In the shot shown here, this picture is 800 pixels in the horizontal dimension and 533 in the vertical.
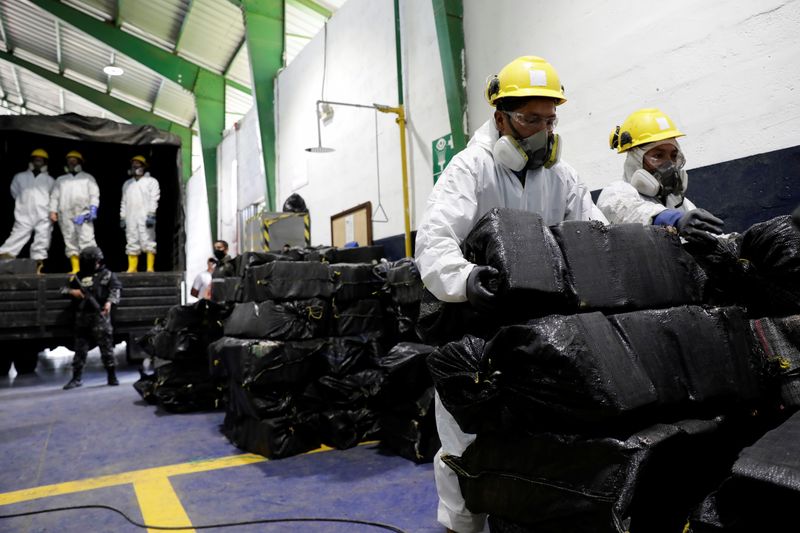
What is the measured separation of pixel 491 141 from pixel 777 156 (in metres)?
1.98

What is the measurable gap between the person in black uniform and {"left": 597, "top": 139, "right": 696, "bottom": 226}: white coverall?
6.25m

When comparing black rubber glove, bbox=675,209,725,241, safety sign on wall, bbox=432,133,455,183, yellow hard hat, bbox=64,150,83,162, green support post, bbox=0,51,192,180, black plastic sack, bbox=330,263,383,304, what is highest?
green support post, bbox=0,51,192,180

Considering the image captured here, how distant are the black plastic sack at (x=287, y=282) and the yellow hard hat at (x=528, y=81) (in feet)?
7.50

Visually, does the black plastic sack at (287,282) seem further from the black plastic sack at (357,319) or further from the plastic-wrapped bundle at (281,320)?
the black plastic sack at (357,319)

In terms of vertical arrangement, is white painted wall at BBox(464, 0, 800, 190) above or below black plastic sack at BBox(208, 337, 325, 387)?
above

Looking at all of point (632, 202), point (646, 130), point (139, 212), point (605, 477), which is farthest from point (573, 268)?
point (139, 212)

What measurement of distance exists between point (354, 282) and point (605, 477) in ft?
9.86

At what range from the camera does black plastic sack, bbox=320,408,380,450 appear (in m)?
3.88

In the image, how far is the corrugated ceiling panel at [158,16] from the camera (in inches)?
441

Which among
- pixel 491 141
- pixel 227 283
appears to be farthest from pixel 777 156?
pixel 227 283

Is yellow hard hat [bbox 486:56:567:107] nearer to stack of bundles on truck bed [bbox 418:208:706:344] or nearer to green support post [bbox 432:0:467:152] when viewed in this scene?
stack of bundles on truck bed [bbox 418:208:706:344]

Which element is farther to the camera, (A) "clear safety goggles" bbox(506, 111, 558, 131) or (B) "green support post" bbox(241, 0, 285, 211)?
(B) "green support post" bbox(241, 0, 285, 211)

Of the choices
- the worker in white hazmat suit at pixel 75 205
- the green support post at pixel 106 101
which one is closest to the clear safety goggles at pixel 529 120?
the worker in white hazmat suit at pixel 75 205

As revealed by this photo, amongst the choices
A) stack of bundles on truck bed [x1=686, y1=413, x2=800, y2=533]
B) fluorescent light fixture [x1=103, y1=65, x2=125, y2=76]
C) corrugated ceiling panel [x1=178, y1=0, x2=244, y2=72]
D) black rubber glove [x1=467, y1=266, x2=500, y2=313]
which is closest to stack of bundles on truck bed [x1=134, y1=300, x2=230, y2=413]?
black rubber glove [x1=467, y1=266, x2=500, y2=313]
